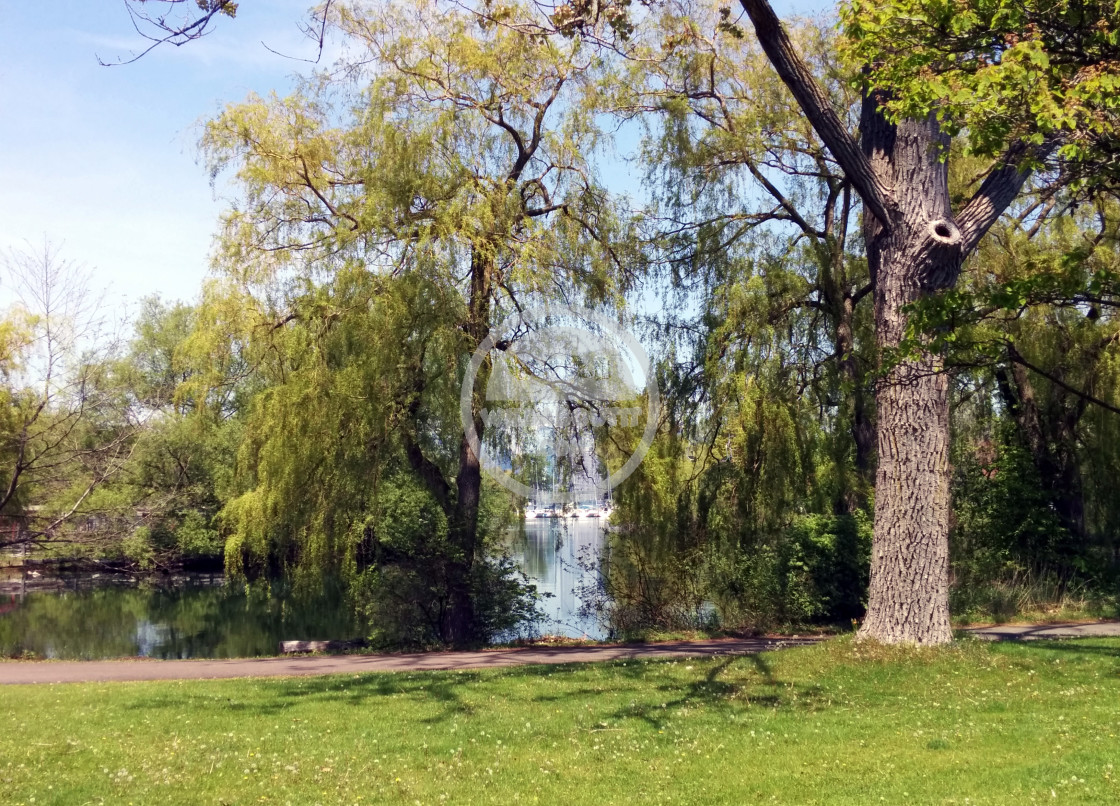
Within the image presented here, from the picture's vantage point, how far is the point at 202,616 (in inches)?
1069

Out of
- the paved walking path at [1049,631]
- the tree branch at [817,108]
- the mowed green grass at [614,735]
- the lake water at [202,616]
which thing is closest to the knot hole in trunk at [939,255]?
the tree branch at [817,108]

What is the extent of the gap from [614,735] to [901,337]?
6328mm

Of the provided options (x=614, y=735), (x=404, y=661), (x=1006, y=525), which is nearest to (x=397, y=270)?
(x=404, y=661)

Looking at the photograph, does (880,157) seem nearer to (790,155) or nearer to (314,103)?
(790,155)

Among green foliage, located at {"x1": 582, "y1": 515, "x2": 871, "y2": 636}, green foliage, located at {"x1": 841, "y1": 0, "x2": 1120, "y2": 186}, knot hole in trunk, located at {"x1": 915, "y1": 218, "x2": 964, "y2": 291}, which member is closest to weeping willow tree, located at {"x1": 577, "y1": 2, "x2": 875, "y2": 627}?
green foliage, located at {"x1": 582, "y1": 515, "x2": 871, "y2": 636}

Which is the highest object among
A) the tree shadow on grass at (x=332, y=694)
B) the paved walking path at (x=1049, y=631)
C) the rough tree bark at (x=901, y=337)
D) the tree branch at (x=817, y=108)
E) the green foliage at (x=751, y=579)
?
the tree branch at (x=817, y=108)

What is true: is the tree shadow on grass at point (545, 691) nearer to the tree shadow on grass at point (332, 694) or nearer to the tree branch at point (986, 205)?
the tree shadow on grass at point (332, 694)

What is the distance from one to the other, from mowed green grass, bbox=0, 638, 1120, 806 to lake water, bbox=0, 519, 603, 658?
8.39 meters

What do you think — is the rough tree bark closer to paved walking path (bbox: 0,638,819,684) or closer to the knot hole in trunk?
the knot hole in trunk

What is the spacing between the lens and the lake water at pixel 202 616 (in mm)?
19797

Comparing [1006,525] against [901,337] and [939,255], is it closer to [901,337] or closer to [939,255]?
[901,337]

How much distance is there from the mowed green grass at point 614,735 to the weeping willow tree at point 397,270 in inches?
206

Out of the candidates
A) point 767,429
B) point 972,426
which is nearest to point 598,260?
point 767,429

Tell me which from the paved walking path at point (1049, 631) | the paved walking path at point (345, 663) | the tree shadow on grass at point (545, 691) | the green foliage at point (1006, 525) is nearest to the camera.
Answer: the tree shadow on grass at point (545, 691)
